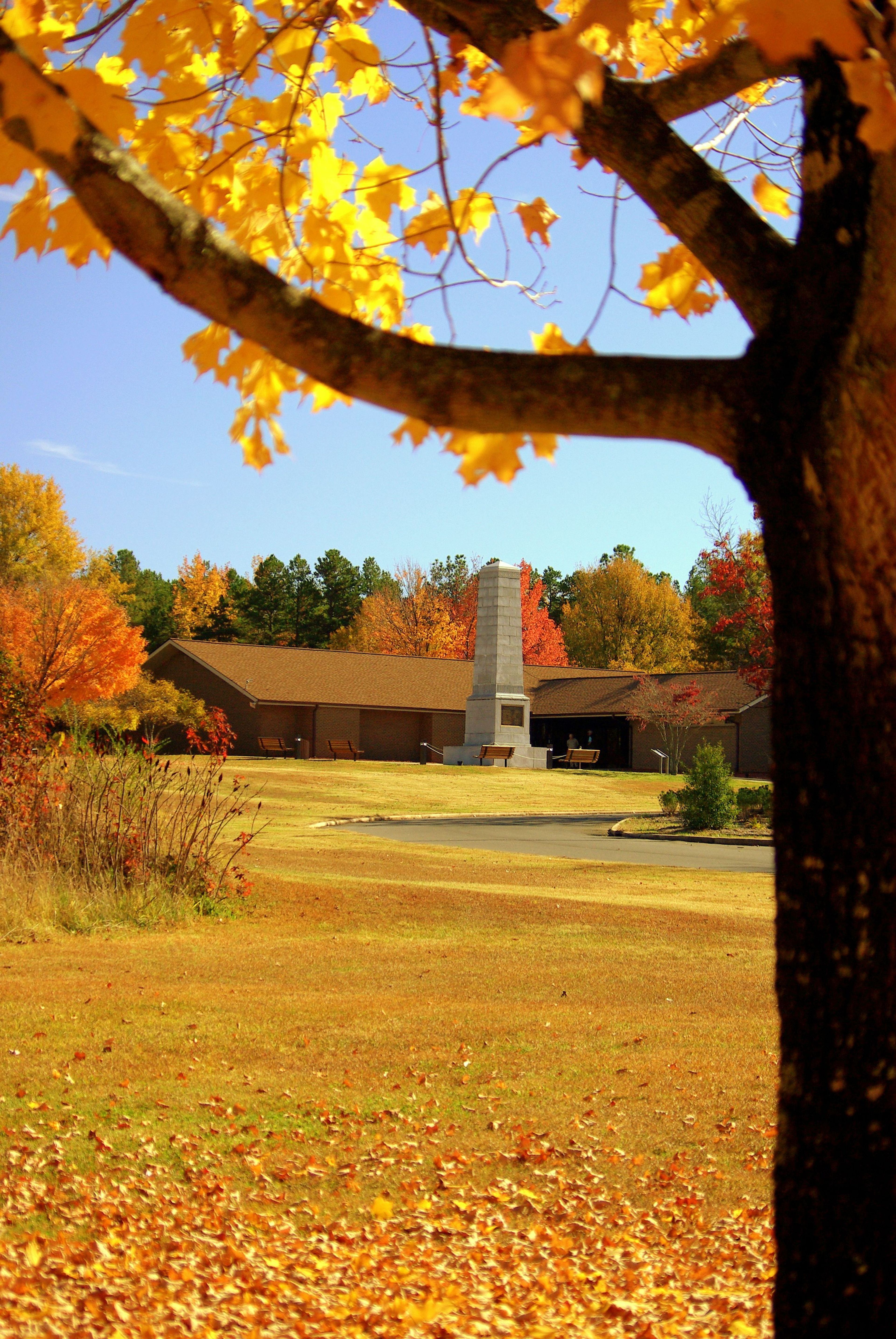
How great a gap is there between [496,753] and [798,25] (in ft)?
141

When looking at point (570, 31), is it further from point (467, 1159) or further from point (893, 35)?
point (467, 1159)

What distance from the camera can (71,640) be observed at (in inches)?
1479

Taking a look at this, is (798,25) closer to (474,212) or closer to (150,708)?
(474,212)

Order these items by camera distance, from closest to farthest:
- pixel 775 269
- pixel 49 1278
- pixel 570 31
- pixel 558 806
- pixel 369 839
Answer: pixel 570 31 < pixel 775 269 < pixel 49 1278 < pixel 369 839 < pixel 558 806

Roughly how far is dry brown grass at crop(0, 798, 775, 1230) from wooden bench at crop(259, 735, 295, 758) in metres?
33.3

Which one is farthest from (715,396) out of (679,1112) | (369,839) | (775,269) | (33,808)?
(369,839)

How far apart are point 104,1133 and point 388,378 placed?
4.17m

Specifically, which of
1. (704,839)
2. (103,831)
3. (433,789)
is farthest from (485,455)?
(433,789)

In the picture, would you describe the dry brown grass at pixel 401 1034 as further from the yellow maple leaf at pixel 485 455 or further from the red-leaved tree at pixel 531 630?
the red-leaved tree at pixel 531 630

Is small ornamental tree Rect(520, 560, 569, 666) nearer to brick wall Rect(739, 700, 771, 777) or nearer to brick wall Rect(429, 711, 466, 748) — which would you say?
brick wall Rect(429, 711, 466, 748)

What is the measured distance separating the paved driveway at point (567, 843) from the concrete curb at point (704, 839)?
0.65ft

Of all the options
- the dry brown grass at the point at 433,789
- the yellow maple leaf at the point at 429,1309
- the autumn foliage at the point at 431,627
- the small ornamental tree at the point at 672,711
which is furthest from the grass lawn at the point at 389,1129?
the autumn foliage at the point at 431,627

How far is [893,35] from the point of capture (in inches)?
102

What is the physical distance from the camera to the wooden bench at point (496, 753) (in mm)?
44844
